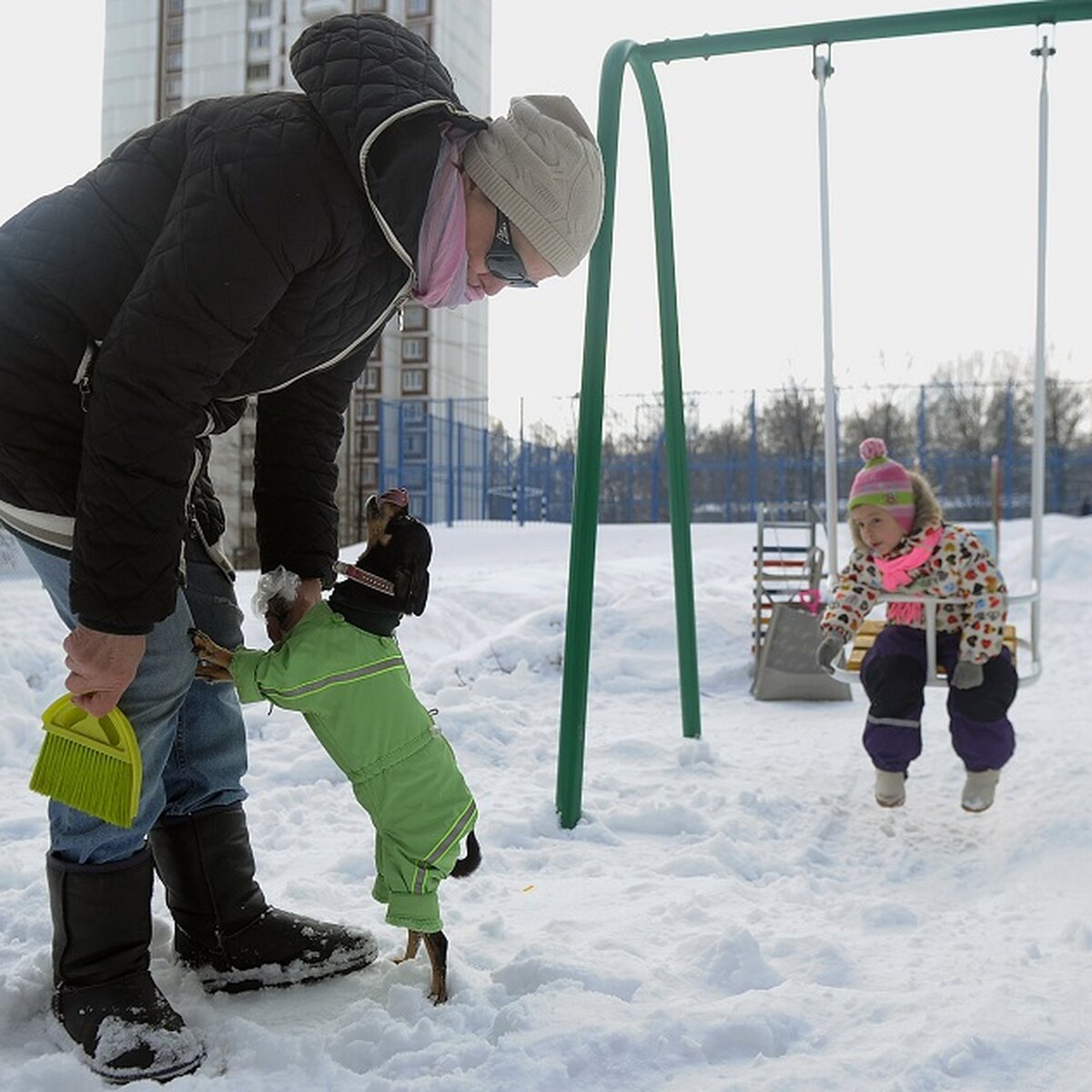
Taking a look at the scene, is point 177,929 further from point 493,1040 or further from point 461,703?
point 461,703

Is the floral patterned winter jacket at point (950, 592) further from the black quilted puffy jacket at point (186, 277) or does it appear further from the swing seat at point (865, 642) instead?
the black quilted puffy jacket at point (186, 277)

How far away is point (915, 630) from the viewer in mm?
3336

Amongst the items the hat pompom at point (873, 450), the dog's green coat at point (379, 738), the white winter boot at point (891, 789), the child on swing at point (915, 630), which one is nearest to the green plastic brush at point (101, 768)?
the dog's green coat at point (379, 738)

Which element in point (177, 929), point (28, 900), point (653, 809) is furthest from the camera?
point (653, 809)

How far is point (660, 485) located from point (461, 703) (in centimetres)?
1717

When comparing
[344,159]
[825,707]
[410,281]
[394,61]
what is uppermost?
[394,61]

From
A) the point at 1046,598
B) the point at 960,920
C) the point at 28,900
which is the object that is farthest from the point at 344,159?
the point at 1046,598

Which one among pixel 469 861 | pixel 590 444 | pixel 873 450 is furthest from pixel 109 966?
pixel 873 450

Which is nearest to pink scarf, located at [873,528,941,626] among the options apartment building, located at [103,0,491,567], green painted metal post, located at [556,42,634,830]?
green painted metal post, located at [556,42,634,830]

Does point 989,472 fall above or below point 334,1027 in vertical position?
above

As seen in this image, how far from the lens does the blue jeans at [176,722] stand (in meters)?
1.55

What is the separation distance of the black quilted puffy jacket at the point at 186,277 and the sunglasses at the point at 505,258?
0.43 feet

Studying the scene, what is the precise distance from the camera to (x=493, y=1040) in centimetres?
160

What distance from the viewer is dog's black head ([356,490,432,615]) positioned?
1.74 meters
